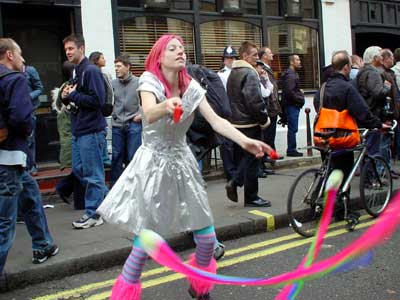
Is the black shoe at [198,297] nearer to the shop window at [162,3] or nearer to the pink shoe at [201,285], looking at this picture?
the pink shoe at [201,285]

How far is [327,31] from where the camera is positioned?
1239cm

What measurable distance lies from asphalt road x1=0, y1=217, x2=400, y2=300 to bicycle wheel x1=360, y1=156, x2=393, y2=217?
839mm

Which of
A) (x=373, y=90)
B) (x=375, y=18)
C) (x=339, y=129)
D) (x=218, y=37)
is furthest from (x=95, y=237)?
(x=375, y=18)

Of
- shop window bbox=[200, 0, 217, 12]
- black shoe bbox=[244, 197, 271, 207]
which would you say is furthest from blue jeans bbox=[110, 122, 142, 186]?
shop window bbox=[200, 0, 217, 12]

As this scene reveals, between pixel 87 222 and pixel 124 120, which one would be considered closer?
pixel 87 222

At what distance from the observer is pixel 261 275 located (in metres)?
4.45

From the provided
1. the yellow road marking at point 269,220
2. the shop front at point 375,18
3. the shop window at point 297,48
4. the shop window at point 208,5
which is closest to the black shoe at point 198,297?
the yellow road marking at point 269,220

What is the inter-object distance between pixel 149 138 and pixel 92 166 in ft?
7.59

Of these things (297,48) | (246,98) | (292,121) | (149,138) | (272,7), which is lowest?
(292,121)

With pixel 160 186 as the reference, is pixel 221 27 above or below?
above

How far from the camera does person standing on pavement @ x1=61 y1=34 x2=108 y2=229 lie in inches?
218

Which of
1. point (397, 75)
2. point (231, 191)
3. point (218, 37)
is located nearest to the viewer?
point (231, 191)

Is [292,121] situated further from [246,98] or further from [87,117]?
[87,117]

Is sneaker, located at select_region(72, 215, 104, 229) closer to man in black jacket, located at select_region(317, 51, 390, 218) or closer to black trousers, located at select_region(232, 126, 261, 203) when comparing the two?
black trousers, located at select_region(232, 126, 261, 203)
